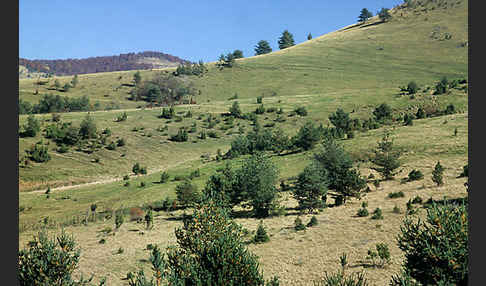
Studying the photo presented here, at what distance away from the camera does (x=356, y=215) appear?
34.6 metres

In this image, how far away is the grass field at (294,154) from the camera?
95.6 feet

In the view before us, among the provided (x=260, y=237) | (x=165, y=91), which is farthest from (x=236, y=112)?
(x=260, y=237)

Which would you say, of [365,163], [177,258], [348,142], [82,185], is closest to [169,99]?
[82,185]

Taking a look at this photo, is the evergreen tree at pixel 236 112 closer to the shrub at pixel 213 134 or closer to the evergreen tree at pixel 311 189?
the shrub at pixel 213 134

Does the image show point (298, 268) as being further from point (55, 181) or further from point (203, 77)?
point (203, 77)

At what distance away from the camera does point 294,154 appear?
214 ft

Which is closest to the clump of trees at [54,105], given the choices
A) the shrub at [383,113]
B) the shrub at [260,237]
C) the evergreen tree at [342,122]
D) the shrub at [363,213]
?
the evergreen tree at [342,122]

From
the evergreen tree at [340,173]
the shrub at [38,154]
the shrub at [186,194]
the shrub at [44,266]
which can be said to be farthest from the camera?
the shrub at [38,154]

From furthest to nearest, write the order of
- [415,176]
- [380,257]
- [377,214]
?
→ [415,176] → [377,214] → [380,257]

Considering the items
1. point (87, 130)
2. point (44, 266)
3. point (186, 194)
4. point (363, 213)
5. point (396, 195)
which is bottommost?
point (186, 194)

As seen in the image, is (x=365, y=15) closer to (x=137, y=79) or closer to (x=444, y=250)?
(x=137, y=79)

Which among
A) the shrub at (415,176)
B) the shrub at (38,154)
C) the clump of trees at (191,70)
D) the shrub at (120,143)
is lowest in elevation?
the shrub at (415,176)

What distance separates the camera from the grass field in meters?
29.1

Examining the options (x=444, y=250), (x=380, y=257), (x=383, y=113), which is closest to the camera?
(x=444, y=250)
